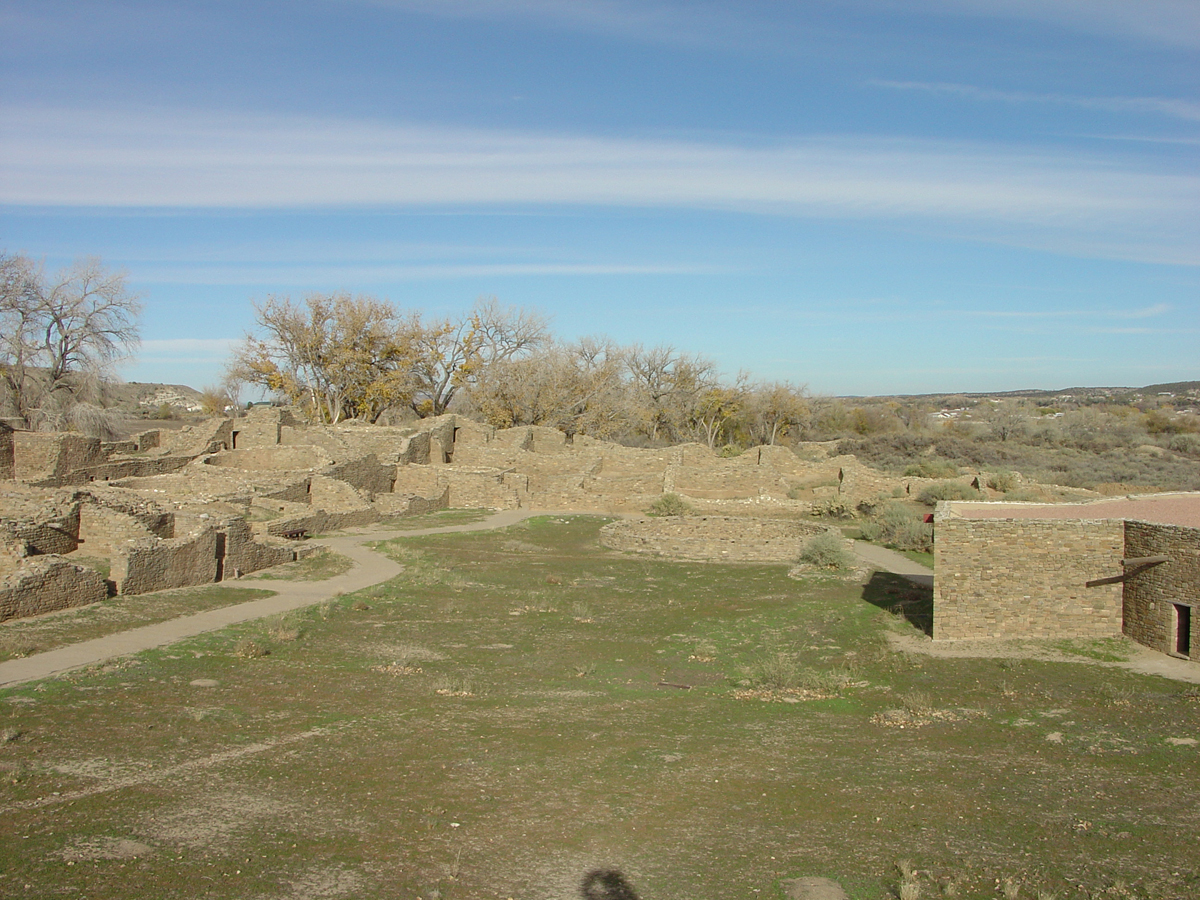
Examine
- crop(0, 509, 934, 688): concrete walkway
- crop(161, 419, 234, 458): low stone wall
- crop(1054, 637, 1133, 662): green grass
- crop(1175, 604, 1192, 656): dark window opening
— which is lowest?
crop(1054, 637, 1133, 662): green grass

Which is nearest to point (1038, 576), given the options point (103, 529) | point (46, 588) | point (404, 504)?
point (46, 588)

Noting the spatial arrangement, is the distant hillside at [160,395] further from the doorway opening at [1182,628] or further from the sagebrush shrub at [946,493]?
the doorway opening at [1182,628]

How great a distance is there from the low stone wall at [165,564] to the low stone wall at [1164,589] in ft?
54.1

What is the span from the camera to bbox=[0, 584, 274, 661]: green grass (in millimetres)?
12898

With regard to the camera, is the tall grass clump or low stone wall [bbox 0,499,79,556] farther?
the tall grass clump

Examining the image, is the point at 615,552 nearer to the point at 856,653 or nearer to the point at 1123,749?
the point at 856,653

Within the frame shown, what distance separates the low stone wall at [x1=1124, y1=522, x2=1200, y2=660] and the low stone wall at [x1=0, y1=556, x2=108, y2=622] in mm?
16937

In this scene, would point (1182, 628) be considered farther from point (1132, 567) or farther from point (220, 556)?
point (220, 556)

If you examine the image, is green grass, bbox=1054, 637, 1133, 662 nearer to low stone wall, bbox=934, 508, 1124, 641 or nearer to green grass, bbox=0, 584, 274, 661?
low stone wall, bbox=934, 508, 1124, 641

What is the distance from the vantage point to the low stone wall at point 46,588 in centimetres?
1398

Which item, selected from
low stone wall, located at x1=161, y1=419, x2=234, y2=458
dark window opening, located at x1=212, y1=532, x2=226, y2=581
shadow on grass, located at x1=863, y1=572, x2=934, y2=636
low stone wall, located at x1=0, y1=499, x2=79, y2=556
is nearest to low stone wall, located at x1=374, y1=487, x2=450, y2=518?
dark window opening, located at x1=212, y1=532, x2=226, y2=581

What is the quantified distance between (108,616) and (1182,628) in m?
16.6

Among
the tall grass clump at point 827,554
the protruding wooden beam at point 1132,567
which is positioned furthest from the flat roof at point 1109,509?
the tall grass clump at point 827,554

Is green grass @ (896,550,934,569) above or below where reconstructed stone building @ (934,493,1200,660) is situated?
below
